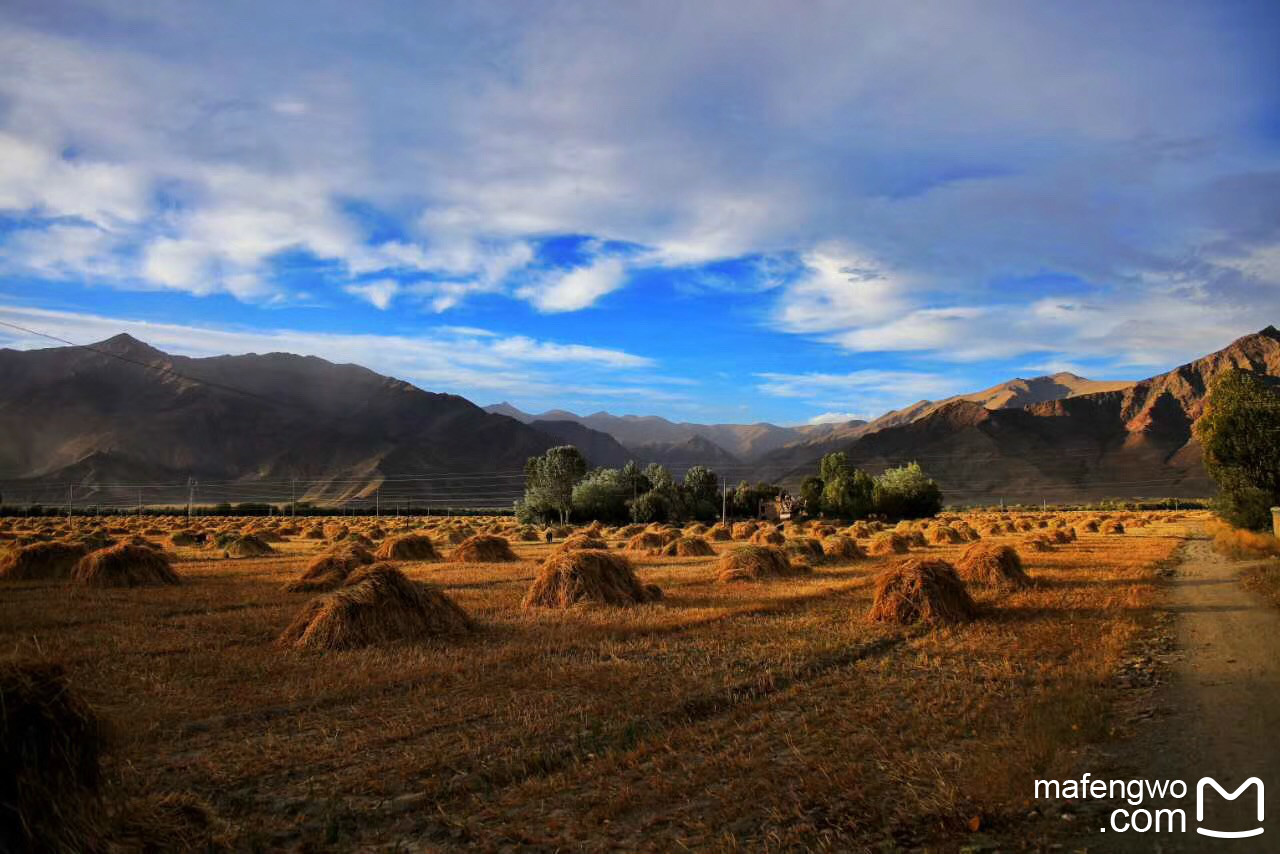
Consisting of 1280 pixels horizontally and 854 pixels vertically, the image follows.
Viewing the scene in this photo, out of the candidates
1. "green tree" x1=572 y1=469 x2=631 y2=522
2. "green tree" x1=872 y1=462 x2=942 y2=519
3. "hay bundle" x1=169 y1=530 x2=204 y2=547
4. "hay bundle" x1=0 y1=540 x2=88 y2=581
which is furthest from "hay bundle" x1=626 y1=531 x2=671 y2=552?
"green tree" x1=872 y1=462 x2=942 y2=519

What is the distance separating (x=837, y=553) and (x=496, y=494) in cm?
14411

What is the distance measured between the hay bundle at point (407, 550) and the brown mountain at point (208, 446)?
122 metres

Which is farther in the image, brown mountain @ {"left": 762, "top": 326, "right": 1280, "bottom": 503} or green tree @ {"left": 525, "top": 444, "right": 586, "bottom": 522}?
brown mountain @ {"left": 762, "top": 326, "right": 1280, "bottom": 503}

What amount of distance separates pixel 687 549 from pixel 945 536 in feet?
56.6

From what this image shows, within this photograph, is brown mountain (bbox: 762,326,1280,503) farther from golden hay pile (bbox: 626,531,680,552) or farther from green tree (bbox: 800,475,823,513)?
golden hay pile (bbox: 626,531,680,552)

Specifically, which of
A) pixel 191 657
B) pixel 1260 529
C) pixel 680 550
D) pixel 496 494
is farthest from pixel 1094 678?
pixel 496 494

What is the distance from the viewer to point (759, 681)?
29.6 ft

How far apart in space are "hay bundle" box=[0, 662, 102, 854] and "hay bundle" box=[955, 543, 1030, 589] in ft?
55.7

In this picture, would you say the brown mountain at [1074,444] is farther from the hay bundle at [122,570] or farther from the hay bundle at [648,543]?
the hay bundle at [122,570]

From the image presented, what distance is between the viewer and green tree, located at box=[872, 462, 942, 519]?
80375mm

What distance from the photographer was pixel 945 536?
39.9 meters

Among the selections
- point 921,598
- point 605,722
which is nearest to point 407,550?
point 921,598

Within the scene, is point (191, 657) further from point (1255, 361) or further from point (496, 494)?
point (1255, 361)

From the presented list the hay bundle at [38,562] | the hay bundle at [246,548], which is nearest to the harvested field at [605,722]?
the hay bundle at [38,562]
